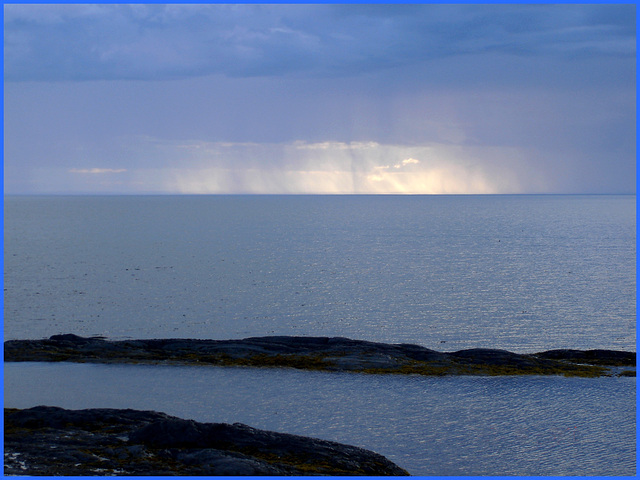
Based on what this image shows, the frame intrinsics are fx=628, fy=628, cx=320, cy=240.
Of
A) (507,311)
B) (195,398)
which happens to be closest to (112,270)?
(507,311)

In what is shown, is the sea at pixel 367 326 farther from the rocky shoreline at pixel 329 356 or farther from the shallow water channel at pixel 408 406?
the rocky shoreline at pixel 329 356

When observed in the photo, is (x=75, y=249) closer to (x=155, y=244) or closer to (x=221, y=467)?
(x=155, y=244)

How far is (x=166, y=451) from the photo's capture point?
21609 mm

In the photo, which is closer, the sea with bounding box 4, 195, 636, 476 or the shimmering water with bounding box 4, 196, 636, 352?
the sea with bounding box 4, 195, 636, 476

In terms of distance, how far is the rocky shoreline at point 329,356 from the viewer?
118 ft

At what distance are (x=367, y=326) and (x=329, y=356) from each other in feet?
48.9

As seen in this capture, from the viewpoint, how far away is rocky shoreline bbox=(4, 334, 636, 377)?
118ft

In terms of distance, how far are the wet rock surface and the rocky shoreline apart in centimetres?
1248

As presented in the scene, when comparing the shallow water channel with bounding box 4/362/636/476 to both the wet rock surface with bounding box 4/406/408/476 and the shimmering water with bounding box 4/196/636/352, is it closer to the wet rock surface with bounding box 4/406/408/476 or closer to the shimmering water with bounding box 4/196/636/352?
the wet rock surface with bounding box 4/406/408/476

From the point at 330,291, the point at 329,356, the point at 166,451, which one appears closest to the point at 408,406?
the point at 329,356

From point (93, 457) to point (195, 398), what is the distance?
363 inches

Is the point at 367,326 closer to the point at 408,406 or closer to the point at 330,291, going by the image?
the point at 330,291

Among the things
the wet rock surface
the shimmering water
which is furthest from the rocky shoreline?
the wet rock surface

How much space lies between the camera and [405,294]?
67.2 metres
